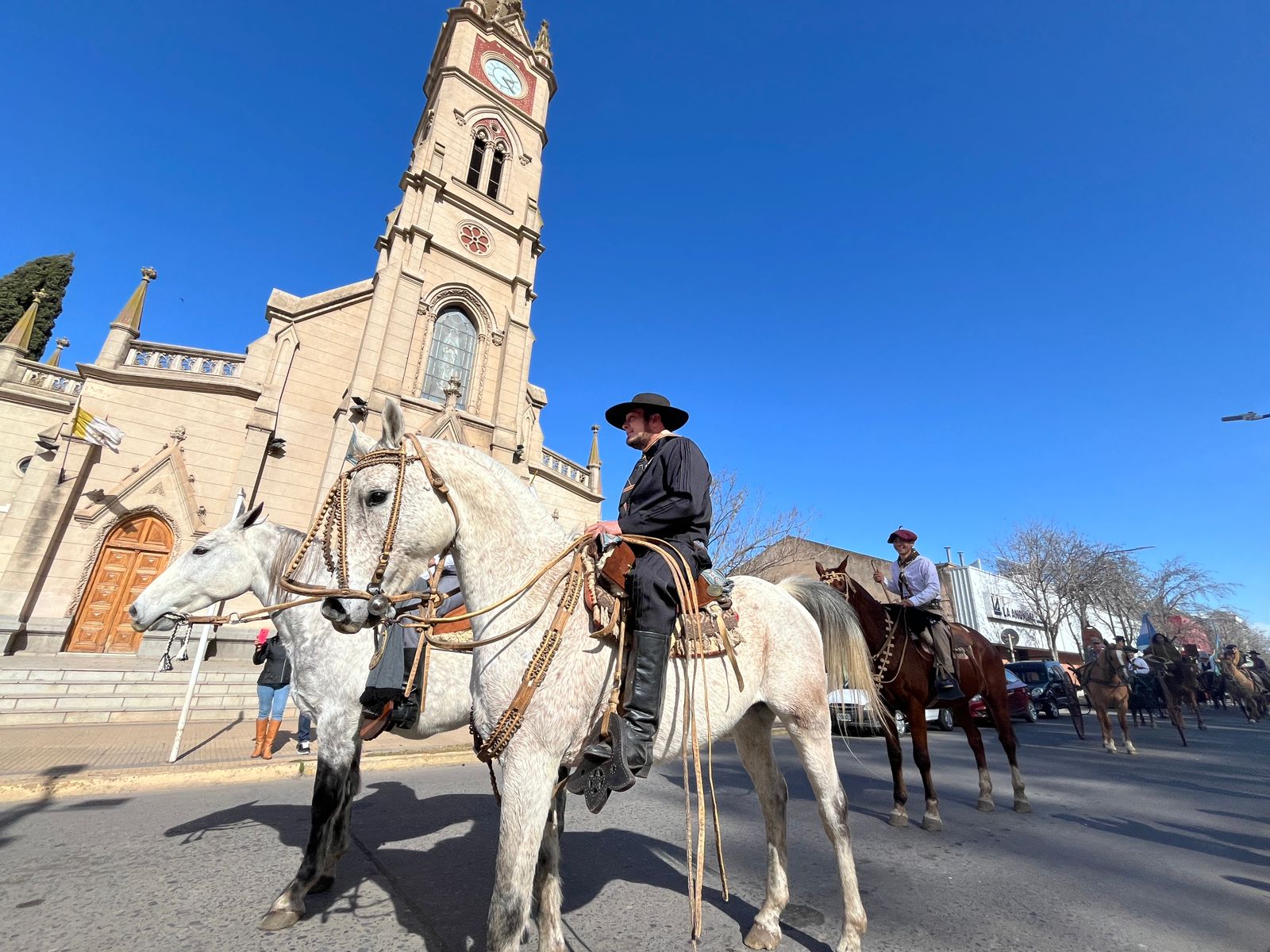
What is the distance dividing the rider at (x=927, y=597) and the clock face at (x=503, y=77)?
86.7 ft

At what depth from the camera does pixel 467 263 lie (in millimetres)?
18750

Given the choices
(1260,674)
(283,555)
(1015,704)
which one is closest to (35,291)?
(283,555)

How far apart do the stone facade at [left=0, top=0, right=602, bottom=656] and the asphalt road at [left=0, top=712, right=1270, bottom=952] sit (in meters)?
6.60

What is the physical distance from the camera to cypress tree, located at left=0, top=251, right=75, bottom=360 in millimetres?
23734

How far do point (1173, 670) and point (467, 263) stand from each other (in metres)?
27.3

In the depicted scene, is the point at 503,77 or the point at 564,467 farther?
the point at 503,77

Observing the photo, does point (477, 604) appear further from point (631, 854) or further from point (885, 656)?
point (885, 656)

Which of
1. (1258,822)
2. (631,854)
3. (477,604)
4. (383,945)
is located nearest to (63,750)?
(383,945)

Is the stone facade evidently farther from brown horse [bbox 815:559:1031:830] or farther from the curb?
brown horse [bbox 815:559:1031:830]

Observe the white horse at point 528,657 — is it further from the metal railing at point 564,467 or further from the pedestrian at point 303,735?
the metal railing at point 564,467

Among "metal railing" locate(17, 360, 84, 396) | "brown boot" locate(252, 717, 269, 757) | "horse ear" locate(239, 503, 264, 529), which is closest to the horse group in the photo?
"horse ear" locate(239, 503, 264, 529)

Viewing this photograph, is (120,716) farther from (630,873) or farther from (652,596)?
(652,596)

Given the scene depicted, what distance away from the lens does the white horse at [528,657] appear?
200 cm

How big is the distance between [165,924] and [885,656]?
20.5ft
